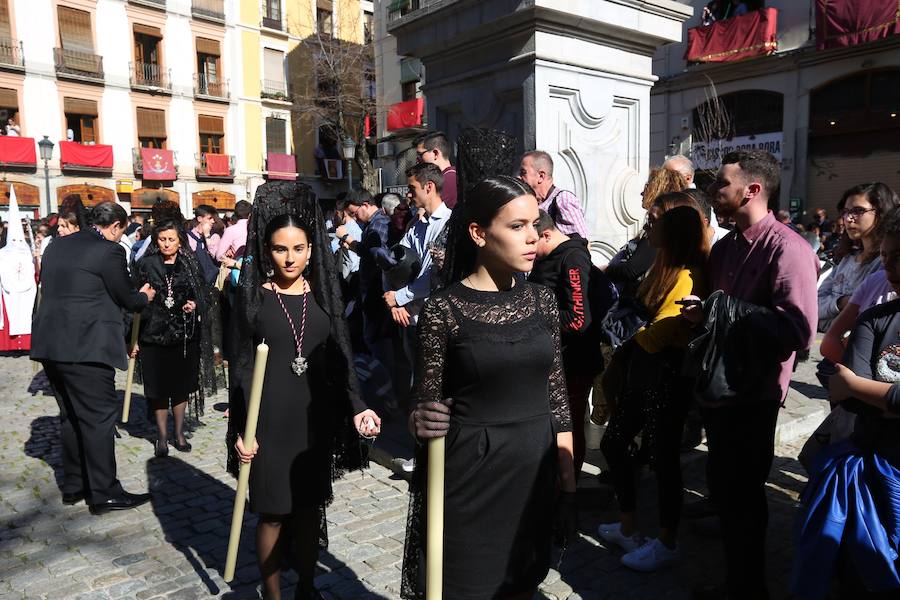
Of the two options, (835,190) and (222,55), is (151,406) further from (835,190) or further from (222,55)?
(222,55)

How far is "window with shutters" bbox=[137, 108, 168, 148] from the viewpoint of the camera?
104ft

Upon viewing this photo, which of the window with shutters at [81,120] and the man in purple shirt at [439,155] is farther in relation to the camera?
the window with shutters at [81,120]

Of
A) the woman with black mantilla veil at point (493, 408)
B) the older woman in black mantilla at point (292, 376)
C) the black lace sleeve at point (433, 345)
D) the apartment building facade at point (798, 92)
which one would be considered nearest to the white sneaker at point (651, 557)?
the woman with black mantilla veil at point (493, 408)

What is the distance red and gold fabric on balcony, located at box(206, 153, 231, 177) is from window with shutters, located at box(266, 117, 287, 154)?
3339 millimetres

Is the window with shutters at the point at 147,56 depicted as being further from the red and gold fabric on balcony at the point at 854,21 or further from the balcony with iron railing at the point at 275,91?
the red and gold fabric on balcony at the point at 854,21

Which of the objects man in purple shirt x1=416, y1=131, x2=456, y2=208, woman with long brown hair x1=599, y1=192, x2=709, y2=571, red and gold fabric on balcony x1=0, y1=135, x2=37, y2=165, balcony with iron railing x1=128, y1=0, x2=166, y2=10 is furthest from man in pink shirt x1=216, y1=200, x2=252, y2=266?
balcony with iron railing x1=128, y1=0, x2=166, y2=10

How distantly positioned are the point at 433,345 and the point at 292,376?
110cm

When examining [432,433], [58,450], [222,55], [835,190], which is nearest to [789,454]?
[432,433]

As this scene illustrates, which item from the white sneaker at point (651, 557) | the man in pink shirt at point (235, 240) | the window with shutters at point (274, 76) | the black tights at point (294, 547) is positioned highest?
the window with shutters at point (274, 76)

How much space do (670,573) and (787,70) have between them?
18.9m

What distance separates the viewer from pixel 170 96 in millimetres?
32406

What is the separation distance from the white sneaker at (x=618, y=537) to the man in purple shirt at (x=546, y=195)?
1.78m

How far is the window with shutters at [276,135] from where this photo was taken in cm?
3697

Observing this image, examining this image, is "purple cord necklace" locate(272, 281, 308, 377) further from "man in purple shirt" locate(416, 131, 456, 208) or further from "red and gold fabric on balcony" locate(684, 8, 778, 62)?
"red and gold fabric on balcony" locate(684, 8, 778, 62)
